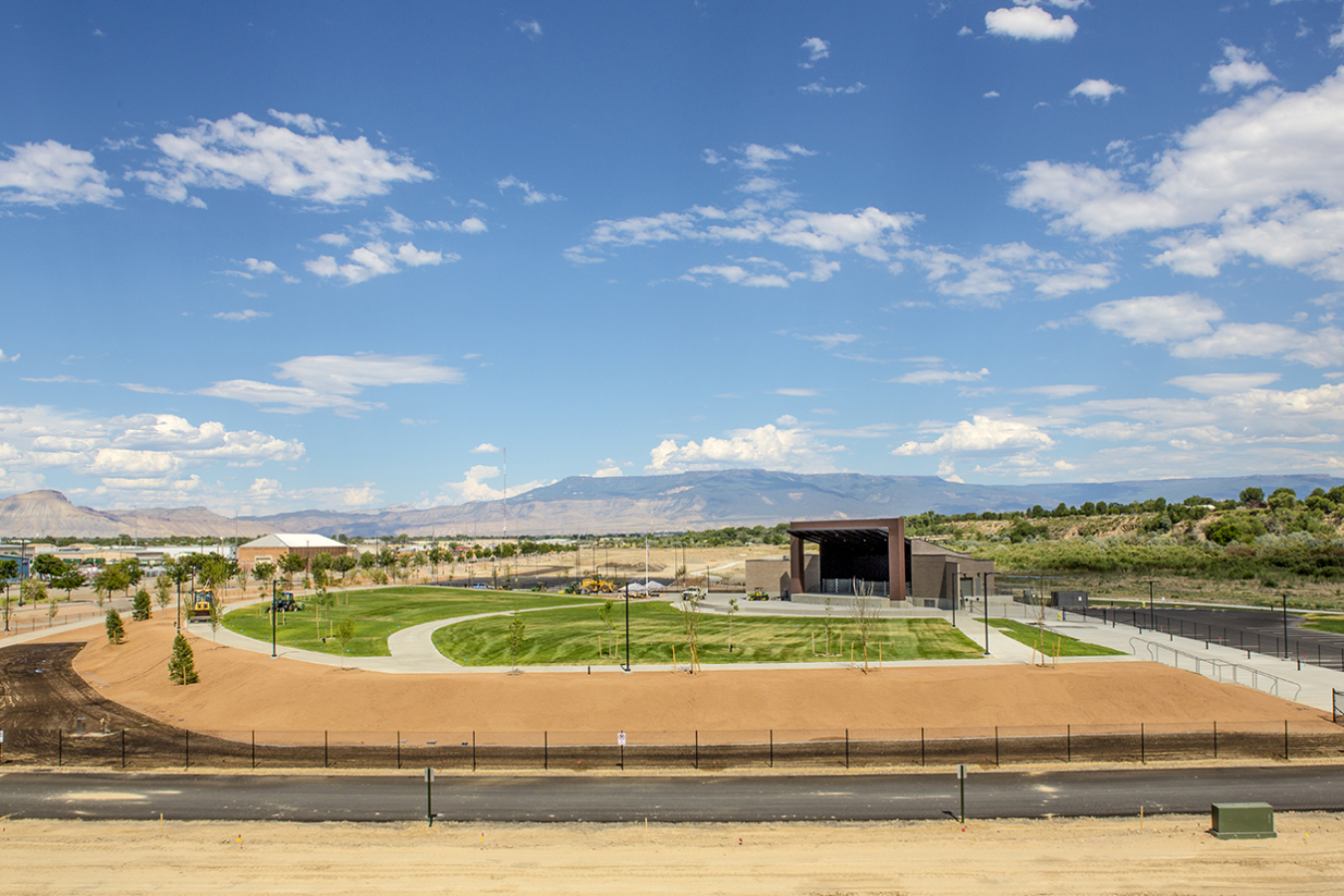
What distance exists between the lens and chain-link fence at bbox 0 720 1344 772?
3403cm

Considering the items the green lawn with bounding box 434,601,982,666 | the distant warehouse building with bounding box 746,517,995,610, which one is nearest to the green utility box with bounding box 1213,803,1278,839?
the green lawn with bounding box 434,601,982,666

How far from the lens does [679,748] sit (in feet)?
Result: 118

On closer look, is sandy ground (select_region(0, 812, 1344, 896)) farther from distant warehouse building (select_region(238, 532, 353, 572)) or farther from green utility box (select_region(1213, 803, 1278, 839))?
distant warehouse building (select_region(238, 532, 353, 572))

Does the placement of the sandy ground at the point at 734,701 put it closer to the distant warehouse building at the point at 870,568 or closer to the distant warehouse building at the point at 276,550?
the distant warehouse building at the point at 870,568

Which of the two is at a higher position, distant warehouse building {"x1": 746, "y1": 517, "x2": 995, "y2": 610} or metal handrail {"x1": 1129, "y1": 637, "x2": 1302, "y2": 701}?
distant warehouse building {"x1": 746, "y1": 517, "x2": 995, "y2": 610}

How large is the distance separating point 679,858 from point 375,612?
218ft

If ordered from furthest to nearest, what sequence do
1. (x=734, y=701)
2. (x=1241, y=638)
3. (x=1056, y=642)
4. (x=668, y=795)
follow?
(x=1241, y=638), (x=1056, y=642), (x=734, y=701), (x=668, y=795)

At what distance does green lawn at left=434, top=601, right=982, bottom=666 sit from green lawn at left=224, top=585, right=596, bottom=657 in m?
6.84

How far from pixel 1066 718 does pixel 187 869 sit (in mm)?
39037

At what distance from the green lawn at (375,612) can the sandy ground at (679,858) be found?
30435 mm

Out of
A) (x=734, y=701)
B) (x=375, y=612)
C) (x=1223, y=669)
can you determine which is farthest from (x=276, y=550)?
(x=1223, y=669)

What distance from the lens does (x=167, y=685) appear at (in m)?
50.2

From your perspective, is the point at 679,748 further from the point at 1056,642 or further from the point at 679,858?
the point at 1056,642

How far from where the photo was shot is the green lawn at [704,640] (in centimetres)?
5203
